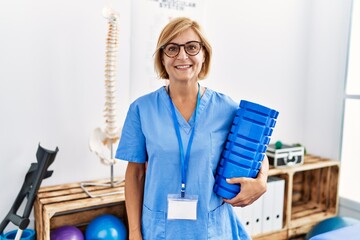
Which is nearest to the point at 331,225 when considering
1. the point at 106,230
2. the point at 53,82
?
the point at 106,230

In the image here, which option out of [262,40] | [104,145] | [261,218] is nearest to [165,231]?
[104,145]

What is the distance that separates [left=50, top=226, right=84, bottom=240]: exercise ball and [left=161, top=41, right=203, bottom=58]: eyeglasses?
3.70ft

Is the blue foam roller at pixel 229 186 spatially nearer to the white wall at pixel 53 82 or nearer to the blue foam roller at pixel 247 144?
the blue foam roller at pixel 247 144

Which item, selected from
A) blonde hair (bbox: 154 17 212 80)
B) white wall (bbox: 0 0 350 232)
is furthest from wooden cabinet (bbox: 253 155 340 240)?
blonde hair (bbox: 154 17 212 80)

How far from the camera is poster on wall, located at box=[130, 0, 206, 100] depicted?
2131 mm

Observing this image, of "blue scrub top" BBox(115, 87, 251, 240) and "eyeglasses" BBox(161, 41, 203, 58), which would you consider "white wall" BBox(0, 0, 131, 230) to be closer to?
"blue scrub top" BBox(115, 87, 251, 240)

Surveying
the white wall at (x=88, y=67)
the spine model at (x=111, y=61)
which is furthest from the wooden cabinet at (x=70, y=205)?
the spine model at (x=111, y=61)

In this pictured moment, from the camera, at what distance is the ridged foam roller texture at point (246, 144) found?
1.23 metres

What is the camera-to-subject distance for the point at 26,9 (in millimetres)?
1809

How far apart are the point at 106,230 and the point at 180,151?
0.81m

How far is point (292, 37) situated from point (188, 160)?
2.06m

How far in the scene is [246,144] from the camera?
1230mm

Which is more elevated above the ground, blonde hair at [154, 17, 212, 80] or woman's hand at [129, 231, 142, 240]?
blonde hair at [154, 17, 212, 80]

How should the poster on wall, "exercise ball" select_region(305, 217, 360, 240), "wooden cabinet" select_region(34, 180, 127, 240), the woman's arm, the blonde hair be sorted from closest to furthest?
the blonde hair < the woman's arm < "wooden cabinet" select_region(34, 180, 127, 240) < the poster on wall < "exercise ball" select_region(305, 217, 360, 240)
